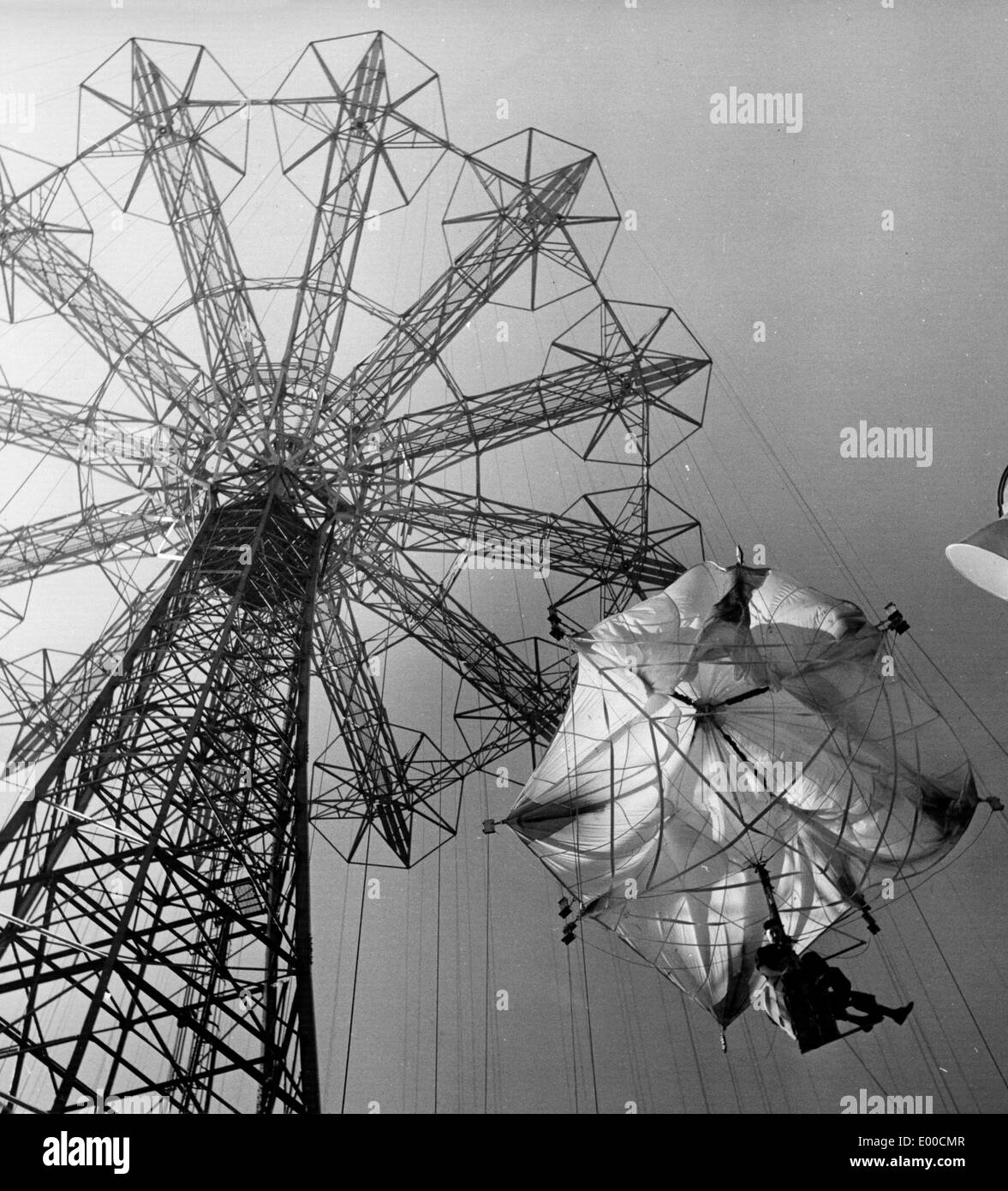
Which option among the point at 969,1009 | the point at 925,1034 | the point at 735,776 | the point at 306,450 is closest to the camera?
the point at 735,776

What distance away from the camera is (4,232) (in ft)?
64.9

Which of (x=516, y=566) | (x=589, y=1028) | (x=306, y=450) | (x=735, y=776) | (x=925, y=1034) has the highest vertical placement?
(x=516, y=566)

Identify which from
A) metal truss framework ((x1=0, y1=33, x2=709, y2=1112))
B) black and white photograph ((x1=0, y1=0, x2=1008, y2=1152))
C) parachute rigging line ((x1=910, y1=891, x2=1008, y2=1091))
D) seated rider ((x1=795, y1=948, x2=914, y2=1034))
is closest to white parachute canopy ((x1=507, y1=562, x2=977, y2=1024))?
black and white photograph ((x1=0, y1=0, x2=1008, y2=1152))

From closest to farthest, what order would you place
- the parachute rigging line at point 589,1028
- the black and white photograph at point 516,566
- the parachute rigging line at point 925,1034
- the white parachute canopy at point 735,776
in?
1. the black and white photograph at point 516,566
2. the white parachute canopy at point 735,776
3. the parachute rigging line at point 925,1034
4. the parachute rigging line at point 589,1028

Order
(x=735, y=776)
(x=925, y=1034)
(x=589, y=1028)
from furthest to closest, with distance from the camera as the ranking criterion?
(x=589, y=1028), (x=925, y=1034), (x=735, y=776)

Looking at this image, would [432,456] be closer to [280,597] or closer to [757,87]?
[280,597]

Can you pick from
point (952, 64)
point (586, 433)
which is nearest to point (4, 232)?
point (586, 433)

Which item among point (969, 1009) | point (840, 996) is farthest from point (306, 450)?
point (969, 1009)

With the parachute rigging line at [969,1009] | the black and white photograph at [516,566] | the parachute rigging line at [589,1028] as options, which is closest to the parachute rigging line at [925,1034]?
the black and white photograph at [516,566]

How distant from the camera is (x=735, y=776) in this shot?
18.4 metres

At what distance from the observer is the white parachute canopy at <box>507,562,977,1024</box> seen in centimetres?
1728

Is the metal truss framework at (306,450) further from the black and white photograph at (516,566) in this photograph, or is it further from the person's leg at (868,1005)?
the person's leg at (868,1005)

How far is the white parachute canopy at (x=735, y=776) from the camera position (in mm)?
17281

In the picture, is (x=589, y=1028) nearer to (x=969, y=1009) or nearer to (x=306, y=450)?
(x=969, y=1009)
